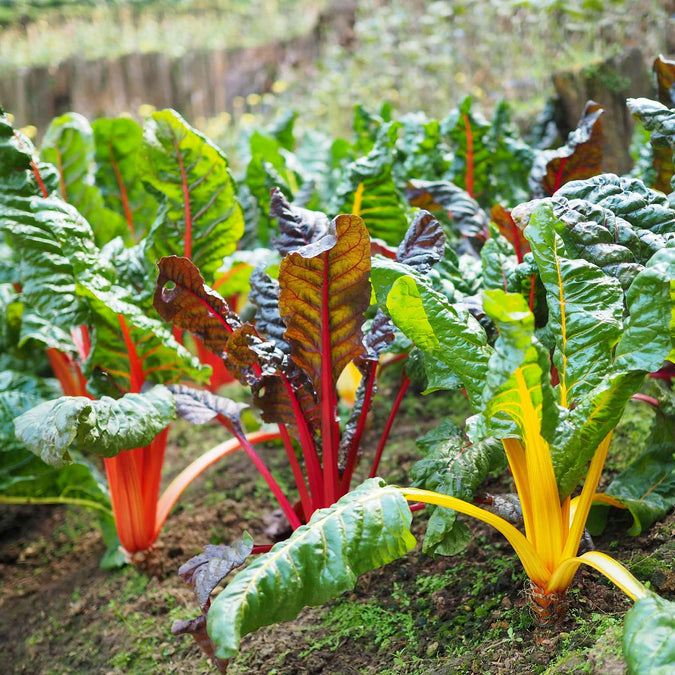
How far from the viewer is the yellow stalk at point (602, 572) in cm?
107

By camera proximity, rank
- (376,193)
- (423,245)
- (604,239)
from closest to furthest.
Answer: (604,239) < (423,245) < (376,193)

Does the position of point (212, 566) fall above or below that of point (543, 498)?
below

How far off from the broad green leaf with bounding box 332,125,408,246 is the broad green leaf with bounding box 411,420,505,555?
0.80 meters

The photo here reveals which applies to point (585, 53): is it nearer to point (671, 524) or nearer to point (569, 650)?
point (671, 524)

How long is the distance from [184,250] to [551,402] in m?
1.23

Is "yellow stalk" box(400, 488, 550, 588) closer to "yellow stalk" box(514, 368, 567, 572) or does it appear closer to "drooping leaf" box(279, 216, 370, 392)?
"yellow stalk" box(514, 368, 567, 572)

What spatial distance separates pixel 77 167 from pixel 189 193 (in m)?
0.54

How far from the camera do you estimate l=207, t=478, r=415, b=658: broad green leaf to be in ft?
3.47

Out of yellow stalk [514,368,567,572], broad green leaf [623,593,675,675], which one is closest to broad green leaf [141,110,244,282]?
yellow stalk [514,368,567,572]

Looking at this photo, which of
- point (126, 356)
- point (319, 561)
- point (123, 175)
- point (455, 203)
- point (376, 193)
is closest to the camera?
point (319, 561)

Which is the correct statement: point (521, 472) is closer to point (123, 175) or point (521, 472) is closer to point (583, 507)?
point (583, 507)

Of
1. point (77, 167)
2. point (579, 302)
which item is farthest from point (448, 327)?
point (77, 167)

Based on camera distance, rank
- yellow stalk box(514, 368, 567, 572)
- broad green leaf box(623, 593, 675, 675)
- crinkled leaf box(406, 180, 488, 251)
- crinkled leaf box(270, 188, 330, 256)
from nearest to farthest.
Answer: broad green leaf box(623, 593, 675, 675) → yellow stalk box(514, 368, 567, 572) → crinkled leaf box(270, 188, 330, 256) → crinkled leaf box(406, 180, 488, 251)

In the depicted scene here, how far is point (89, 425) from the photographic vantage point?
1471 mm
